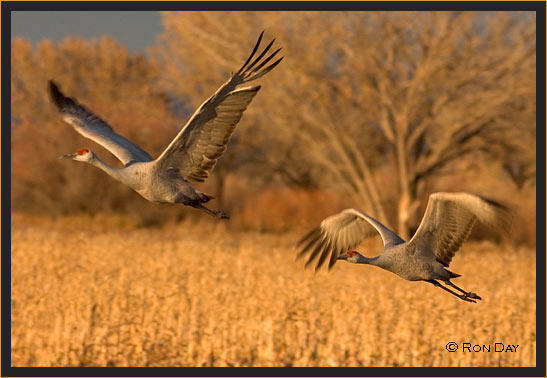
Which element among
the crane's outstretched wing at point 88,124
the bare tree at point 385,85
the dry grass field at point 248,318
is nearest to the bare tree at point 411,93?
the bare tree at point 385,85

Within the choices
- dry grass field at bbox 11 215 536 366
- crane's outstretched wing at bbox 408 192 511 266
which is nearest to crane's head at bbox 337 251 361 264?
crane's outstretched wing at bbox 408 192 511 266

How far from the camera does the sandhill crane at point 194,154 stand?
548 centimetres

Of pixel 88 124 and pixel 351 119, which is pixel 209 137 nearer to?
pixel 88 124

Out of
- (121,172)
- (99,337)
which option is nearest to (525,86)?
(99,337)

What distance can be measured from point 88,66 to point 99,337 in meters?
37.6

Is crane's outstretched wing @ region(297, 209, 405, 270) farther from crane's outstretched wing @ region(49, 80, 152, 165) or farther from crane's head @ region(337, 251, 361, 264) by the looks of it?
crane's outstretched wing @ region(49, 80, 152, 165)

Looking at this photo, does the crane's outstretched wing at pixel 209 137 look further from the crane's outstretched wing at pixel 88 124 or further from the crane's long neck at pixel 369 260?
the crane's long neck at pixel 369 260

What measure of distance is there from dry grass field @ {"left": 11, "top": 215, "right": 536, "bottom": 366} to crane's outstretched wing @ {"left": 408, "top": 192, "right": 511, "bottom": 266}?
4.48 meters

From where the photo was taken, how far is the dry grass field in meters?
10.0

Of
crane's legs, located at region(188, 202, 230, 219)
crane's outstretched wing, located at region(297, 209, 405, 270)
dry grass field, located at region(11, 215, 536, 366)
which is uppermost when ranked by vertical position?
crane's legs, located at region(188, 202, 230, 219)

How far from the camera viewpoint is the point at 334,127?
74.4 feet

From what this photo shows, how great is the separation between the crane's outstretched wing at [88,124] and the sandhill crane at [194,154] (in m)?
0.29

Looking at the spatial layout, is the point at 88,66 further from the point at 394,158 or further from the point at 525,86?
the point at 525,86

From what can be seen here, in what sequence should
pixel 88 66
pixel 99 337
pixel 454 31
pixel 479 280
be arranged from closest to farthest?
pixel 99 337
pixel 479 280
pixel 454 31
pixel 88 66
